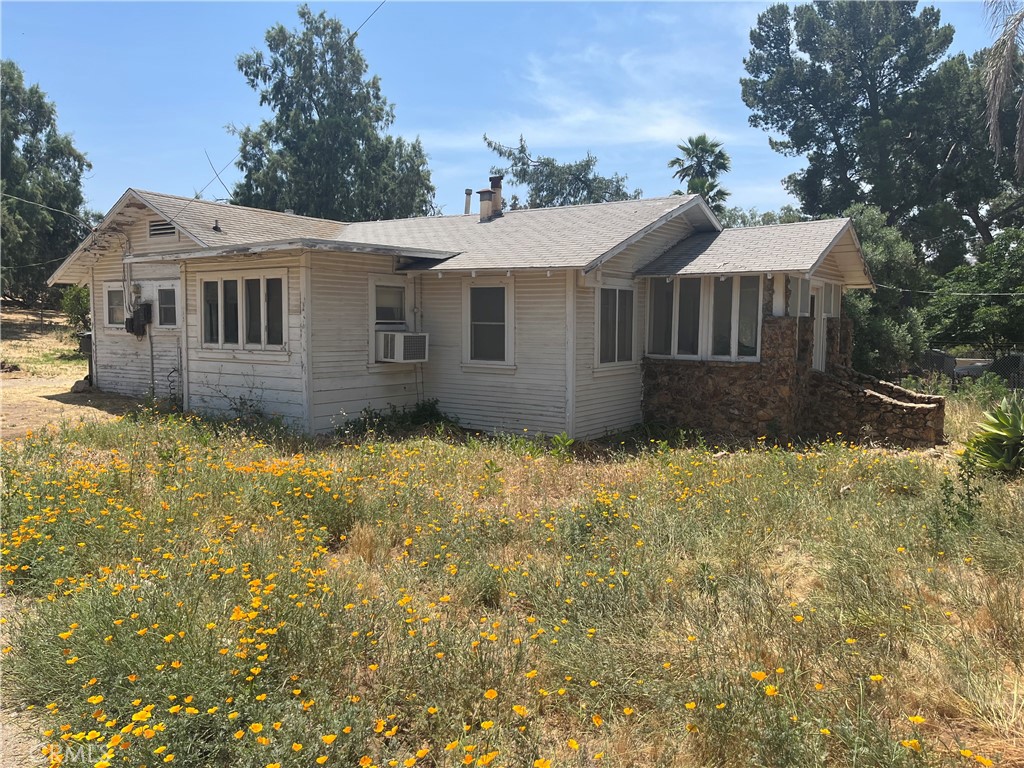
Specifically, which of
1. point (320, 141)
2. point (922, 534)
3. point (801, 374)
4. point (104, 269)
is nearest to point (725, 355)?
point (801, 374)

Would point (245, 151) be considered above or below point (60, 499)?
above

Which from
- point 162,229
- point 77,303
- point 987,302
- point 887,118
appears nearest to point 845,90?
point 887,118

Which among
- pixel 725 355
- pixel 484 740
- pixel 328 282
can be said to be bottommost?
pixel 484 740

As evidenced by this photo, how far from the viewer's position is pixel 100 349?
1698 centimetres

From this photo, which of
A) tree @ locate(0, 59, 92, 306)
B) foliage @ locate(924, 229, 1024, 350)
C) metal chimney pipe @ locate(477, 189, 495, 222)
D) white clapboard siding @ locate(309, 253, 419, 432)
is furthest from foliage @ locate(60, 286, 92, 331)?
foliage @ locate(924, 229, 1024, 350)

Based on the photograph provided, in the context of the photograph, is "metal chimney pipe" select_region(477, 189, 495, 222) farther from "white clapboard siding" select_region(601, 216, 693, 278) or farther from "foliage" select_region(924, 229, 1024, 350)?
"foliage" select_region(924, 229, 1024, 350)

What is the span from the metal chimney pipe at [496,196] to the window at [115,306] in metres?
8.85

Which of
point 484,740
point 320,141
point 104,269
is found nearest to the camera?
point 484,740

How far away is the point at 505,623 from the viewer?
464cm

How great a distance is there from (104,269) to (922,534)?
17685 millimetres

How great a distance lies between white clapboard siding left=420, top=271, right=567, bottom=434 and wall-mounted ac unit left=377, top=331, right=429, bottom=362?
648mm

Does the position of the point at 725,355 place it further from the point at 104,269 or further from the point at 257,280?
the point at 104,269

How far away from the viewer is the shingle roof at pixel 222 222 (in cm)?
1460

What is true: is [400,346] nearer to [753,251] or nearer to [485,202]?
[485,202]
